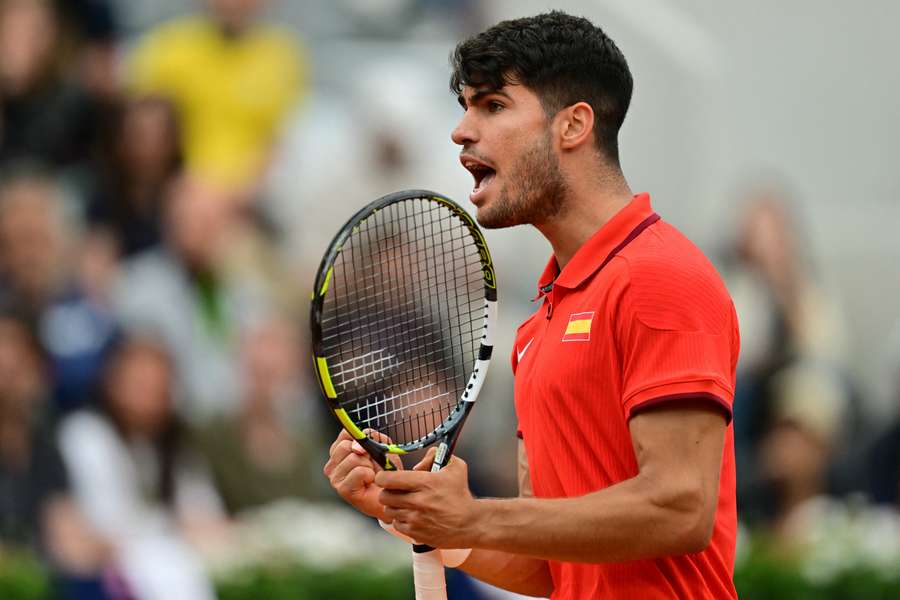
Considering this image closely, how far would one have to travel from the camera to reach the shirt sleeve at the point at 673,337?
8.99 ft

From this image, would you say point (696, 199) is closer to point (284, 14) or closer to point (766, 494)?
point (766, 494)

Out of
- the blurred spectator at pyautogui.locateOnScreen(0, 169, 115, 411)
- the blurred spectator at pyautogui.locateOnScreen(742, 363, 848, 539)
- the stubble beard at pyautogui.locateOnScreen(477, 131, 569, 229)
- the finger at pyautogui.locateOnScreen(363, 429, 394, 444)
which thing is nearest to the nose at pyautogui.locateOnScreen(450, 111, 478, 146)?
the stubble beard at pyautogui.locateOnScreen(477, 131, 569, 229)

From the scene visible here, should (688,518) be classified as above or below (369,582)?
above

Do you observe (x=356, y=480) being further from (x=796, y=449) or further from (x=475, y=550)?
(x=796, y=449)

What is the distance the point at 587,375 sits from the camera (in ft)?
9.66

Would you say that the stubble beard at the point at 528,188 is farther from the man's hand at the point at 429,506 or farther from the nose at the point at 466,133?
the man's hand at the point at 429,506

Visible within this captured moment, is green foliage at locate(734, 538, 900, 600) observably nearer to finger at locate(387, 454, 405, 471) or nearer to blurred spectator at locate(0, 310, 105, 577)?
blurred spectator at locate(0, 310, 105, 577)

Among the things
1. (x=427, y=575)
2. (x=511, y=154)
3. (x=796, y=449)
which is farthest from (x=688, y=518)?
(x=796, y=449)

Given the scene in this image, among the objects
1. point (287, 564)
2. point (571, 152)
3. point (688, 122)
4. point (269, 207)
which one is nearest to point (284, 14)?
point (269, 207)

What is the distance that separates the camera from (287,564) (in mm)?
7020

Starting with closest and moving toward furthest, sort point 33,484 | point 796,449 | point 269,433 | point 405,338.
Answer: point 405,338
point 33,484
point 269,433
point 796,449

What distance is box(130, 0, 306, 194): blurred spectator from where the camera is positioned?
873cm

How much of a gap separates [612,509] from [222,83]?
21.6 ft

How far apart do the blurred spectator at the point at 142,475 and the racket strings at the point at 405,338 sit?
1.45 meters
